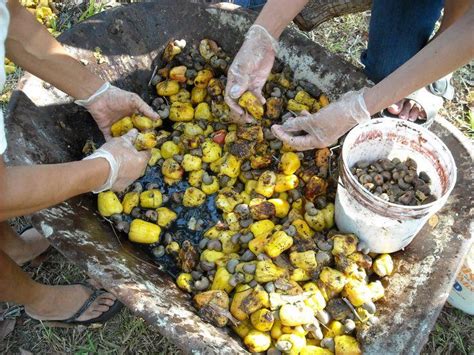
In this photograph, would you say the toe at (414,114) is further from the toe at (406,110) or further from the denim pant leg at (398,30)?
the denim pant leg at (398,30)

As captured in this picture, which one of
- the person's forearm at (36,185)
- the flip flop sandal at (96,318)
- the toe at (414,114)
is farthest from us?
the toe at (414,114)

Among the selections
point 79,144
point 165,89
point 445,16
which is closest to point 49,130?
point 79,144

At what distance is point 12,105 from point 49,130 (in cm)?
19

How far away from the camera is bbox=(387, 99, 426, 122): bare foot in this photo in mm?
2320

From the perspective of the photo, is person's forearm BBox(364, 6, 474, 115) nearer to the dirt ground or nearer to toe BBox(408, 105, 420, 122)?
toe BBox(408, 105, 420, 122)

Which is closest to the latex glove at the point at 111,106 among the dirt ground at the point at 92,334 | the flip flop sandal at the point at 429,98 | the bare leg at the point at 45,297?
the bare leg at the point at 45,297

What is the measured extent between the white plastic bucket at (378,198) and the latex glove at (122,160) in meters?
0.85

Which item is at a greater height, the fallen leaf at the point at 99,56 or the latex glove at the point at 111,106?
the fallen leaf at the point at 99,56

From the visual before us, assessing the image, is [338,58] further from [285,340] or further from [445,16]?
[285,340]

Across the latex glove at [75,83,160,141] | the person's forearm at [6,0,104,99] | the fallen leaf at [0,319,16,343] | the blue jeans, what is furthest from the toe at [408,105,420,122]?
the fallen leaf at [0,319,16,343]

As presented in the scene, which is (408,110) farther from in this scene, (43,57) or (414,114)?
(43,57)

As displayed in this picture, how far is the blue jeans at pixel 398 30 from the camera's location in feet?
7.89

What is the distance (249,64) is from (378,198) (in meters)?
0.86

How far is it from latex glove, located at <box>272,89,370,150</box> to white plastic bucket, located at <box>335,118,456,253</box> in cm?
6
